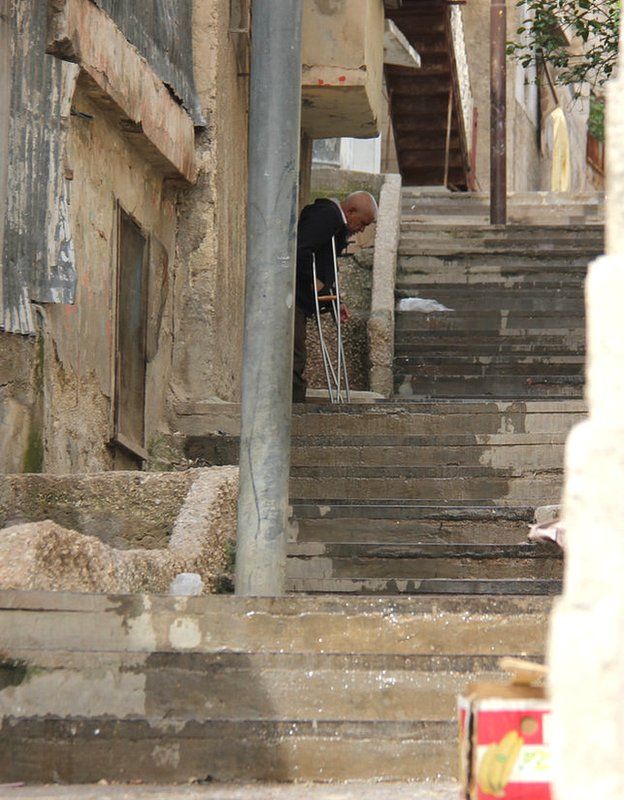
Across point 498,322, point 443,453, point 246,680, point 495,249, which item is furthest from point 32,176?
point 495,249

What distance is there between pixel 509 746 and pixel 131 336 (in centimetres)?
827

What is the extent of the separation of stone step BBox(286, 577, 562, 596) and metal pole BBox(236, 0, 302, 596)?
3.97 feet

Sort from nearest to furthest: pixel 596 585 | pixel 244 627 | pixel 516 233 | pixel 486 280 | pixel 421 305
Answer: pixel 596 585, pixel 244 627, pixel 421 305, pixel 486 280, pixel 516 233

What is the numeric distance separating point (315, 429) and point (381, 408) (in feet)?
1.79

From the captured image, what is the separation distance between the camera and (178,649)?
5605mm

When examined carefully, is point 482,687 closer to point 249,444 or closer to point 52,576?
point 52,576

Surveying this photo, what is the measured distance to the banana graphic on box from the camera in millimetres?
3105

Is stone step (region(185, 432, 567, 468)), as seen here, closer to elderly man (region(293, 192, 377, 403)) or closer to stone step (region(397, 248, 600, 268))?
elderly man (region(293, 192, 377, 403))

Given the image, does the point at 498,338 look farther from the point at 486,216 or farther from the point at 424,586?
the point at 486,216

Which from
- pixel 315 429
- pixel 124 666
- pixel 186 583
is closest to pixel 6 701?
pixel 124 666

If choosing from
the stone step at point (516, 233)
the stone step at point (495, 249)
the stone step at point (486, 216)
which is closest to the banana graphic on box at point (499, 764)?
the stone step at point (495, 249)

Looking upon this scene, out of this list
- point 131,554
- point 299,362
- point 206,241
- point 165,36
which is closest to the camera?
point 131,554

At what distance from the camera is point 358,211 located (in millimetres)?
13102

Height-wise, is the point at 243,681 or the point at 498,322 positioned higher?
the point at 498,322
